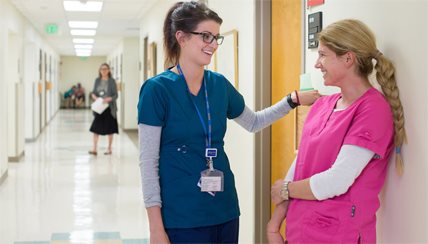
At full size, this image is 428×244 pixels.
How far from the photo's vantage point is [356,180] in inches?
80.5

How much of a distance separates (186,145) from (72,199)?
15.0 ft

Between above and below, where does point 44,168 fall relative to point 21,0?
below

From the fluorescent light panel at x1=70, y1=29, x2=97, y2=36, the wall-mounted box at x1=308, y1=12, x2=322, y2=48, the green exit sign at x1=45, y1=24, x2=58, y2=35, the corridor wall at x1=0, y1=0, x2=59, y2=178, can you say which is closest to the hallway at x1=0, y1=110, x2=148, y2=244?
the corridor wall at x1=0, y1=0, x2=59, y2=178

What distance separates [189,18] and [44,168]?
274 inches

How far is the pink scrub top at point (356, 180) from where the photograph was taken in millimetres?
1995

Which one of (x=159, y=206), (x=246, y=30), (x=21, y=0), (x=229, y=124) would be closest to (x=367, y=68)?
(x=159, y=206)

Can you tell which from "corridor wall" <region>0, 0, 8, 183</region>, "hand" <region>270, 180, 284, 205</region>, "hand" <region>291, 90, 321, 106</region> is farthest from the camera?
"corridor wall" <region>0, 0, 8, 183</region>

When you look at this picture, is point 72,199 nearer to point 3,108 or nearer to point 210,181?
point 3,108

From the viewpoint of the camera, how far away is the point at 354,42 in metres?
2.10

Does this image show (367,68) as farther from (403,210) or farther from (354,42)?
(403,210)

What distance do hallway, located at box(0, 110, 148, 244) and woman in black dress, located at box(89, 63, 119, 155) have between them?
42 cm

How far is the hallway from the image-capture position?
16.3ft

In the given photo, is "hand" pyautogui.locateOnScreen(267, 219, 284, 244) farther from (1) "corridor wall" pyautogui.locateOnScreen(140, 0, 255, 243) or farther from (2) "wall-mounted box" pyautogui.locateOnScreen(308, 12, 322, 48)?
(1) "corridor wall" pyautogui.locateOnScreen(140, 0, 255, 243)

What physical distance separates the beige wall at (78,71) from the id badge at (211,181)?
2943 cm
